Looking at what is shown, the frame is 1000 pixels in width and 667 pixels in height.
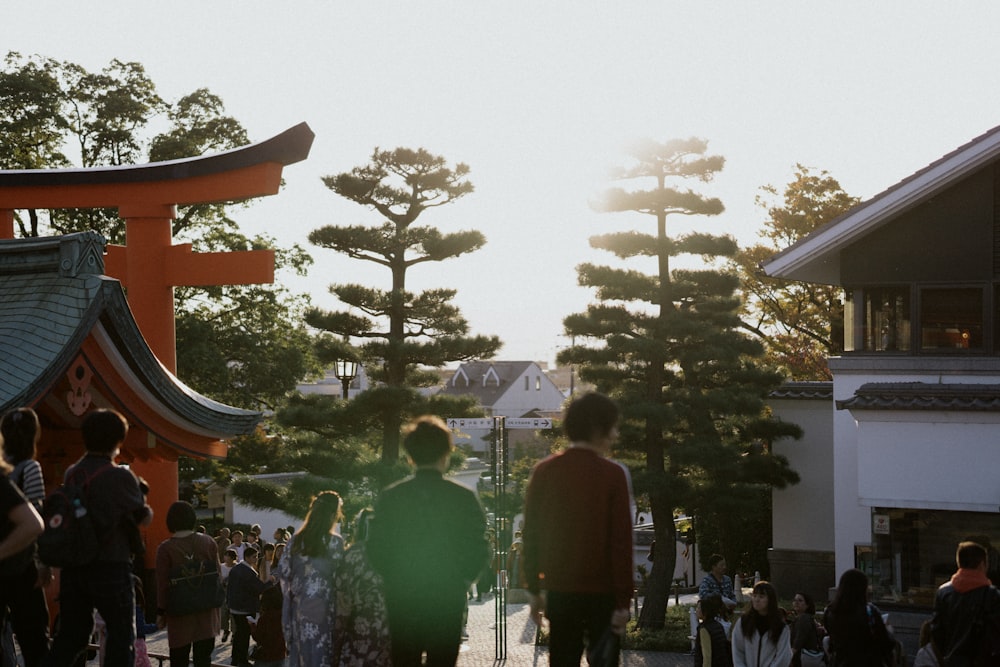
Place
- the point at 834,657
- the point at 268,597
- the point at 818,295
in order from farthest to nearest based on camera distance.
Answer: the point at 818,295 < the point at 268,597 < the point at 834,657

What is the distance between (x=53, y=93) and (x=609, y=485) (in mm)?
→ 31550

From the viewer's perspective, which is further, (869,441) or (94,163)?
(94,163)

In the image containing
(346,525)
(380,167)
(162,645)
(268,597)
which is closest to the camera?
(268,597)

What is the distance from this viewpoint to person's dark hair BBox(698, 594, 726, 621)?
1096 cm

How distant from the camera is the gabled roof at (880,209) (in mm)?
17234

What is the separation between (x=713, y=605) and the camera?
433 inches

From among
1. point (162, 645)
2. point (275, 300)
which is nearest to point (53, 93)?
point (275, 300)

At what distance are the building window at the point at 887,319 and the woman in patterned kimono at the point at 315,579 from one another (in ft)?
42.3

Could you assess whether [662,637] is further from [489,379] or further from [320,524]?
[489,379]

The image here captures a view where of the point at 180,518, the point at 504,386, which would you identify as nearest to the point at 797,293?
the point at 180,518

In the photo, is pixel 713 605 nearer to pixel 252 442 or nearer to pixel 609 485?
pixel 609 485

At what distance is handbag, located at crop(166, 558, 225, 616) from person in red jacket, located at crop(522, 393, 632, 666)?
3.37m

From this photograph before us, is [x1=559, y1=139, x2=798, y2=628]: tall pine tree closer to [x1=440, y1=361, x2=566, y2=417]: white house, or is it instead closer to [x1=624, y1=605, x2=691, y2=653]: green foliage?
[x1=624, y1=605, x2=691, y2=653]: green foliage

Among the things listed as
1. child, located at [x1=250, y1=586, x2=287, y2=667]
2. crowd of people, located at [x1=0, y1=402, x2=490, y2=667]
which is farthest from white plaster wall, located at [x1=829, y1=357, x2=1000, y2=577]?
crowd of people, located at [x1=0, y1=402, x2=490, y2=667]
